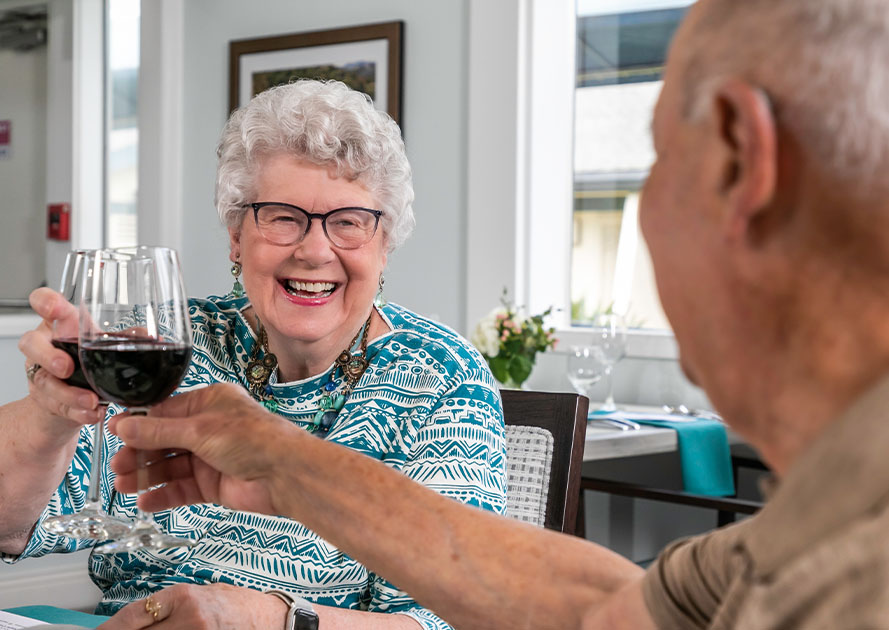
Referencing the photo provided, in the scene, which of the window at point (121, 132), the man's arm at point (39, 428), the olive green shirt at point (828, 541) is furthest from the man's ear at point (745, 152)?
the window at point (121, 132)

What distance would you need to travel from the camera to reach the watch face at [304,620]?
118 cm

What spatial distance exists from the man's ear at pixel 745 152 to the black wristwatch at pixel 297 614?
802mm

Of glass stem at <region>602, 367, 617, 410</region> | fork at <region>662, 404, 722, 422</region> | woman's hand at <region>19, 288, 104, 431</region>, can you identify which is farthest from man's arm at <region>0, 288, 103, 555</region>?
fork at <region>662, 404, 722, 422</region>

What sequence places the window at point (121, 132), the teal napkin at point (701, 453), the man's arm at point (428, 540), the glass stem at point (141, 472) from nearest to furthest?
1. the man's arm at point (428, 540)
2. the glass stem at point (141, 472)
3. the teal napkin at point (701, 453)
4. the window at point (121, 132)

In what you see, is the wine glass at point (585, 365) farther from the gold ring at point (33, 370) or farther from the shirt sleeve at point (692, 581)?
the shirt sleeve at point (692, 581)

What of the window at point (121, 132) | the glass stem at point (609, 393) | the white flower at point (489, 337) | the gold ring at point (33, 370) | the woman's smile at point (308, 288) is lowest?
the glass stem at point (609, 393)

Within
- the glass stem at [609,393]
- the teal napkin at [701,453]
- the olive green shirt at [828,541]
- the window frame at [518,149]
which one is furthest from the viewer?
the window frame at [518,149]

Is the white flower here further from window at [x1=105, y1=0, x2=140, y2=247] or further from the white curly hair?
window at [x1=105, y1=0, x2=140, y2=247]

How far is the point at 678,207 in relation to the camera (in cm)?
60

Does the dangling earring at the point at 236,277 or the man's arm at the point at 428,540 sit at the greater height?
the dangling earring at the point at 236,277

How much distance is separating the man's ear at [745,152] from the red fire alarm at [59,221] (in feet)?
16.3

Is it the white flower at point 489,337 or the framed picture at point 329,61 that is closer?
the white flower at point 489,337

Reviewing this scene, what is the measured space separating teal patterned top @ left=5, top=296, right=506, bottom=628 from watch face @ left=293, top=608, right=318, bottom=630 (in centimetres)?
21

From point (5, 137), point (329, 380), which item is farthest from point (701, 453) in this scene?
point (5, 137)
